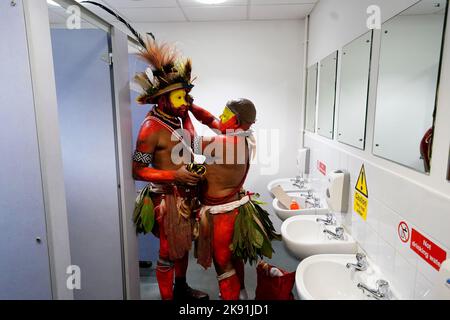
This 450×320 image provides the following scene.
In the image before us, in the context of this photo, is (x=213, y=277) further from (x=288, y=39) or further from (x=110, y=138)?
(x=288, y=39)

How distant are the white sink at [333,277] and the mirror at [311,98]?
1509 millimetres

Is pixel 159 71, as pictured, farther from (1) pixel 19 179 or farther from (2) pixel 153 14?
(2) pixel 153 14

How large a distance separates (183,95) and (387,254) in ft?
4.70

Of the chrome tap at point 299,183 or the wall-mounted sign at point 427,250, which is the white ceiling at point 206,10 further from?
the wall-mounted sign at point 427,250

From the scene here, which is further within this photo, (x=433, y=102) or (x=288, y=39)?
(x=288, y=39)

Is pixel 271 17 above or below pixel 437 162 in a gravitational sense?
above

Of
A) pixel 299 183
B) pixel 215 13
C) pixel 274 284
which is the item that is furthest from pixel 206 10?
pixel 274 284

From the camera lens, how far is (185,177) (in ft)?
5.52

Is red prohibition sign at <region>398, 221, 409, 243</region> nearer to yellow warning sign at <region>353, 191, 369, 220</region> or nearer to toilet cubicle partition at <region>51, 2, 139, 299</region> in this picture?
yellow warning sign at <region>353, 191, 369, 220</region>

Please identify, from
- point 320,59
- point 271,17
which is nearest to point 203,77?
point 271,17

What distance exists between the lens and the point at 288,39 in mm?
3145

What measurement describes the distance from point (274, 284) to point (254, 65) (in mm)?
2389

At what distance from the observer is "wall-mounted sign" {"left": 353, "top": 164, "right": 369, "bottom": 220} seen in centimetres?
150

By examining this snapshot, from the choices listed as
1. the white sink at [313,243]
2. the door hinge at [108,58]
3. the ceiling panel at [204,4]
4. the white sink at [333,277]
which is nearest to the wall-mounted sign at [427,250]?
the white sink at [333,277]
